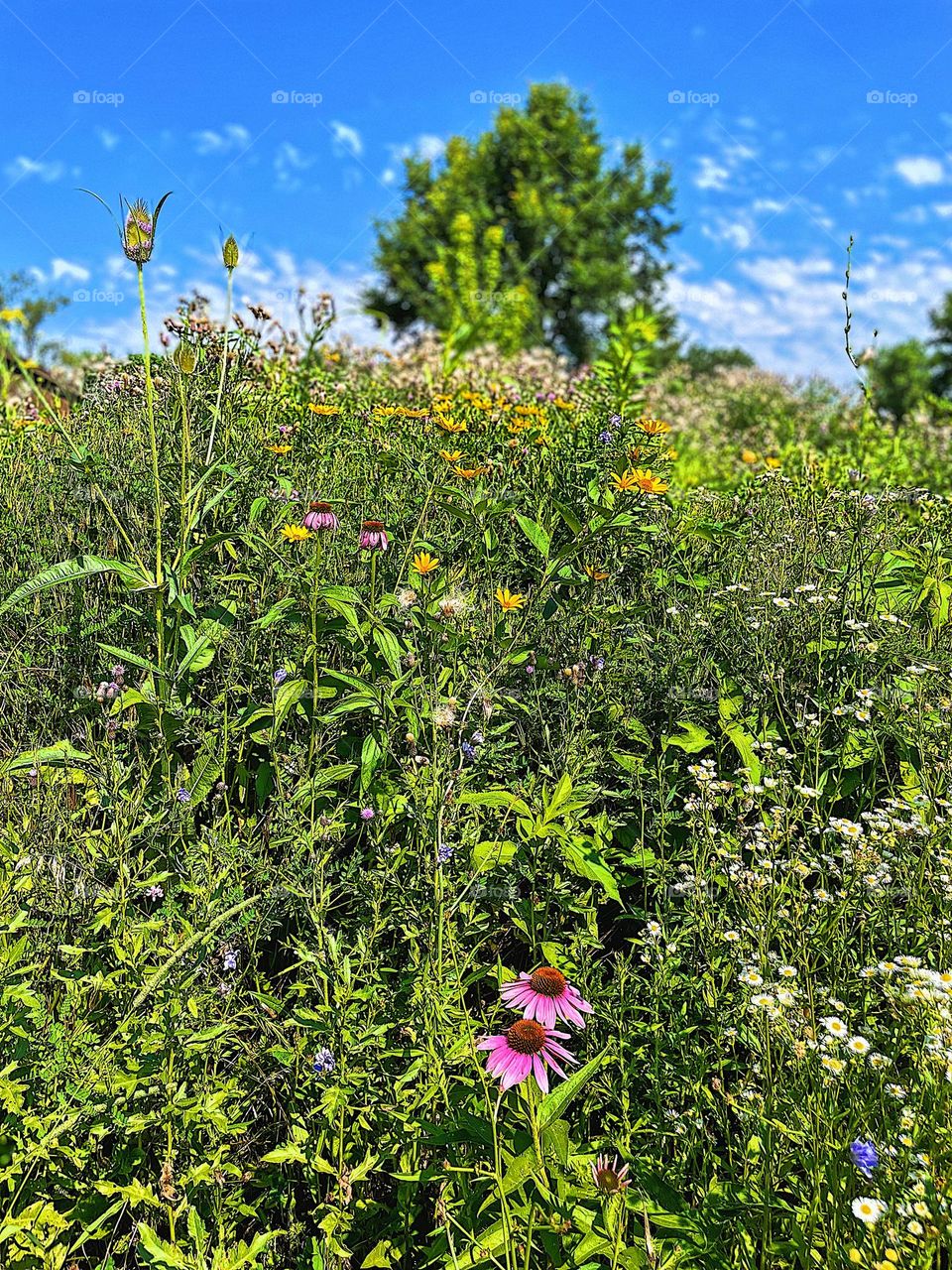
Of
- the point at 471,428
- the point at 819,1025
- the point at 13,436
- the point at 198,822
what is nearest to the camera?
the point at 819,1025

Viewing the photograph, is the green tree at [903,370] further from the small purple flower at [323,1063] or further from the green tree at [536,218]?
the small purple flower at [323,1063]

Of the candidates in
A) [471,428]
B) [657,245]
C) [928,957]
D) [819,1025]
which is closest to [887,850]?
[928,957]

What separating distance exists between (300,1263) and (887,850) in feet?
5.17

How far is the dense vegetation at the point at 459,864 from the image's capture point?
1.66 metres

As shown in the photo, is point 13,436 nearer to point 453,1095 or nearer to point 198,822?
point 198,822

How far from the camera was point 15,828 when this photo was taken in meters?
2.17

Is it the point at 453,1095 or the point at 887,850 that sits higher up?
the point at 887,850

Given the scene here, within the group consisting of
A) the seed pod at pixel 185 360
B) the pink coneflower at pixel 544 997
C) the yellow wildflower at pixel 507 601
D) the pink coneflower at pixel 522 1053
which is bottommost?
the pink coneflower at pixel 522 1053

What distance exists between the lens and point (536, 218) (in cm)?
2592

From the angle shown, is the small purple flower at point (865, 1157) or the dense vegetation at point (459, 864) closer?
the small purple flower at point (865, 1157)

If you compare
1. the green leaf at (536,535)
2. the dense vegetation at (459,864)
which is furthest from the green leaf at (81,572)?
the green leaf at (536,535)

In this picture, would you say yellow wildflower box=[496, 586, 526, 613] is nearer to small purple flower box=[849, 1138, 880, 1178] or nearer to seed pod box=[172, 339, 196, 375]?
seed pod box=[172, 339, 196, 375]

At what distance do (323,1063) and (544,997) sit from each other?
21.0 inches

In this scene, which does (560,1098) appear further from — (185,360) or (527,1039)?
(185,360)
